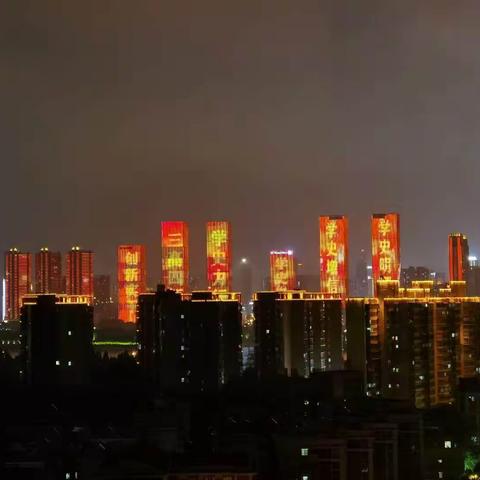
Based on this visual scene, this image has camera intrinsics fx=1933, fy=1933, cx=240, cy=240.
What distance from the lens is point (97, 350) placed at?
1312 inches

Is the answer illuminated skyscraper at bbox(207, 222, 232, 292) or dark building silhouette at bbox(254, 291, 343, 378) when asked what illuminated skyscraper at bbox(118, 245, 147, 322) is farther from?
dark building silhouette at bbox(254, 291, 343, 378)

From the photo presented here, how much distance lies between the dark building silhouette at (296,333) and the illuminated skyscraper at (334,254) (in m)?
0.59

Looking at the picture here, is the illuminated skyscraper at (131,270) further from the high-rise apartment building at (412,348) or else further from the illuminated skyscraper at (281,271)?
the high-rise apartment building at (412,348)

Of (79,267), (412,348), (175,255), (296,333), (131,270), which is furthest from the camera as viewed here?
(79,267)

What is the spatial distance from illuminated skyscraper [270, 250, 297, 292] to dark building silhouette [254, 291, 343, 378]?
154cm

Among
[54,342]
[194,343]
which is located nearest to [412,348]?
[194,343]

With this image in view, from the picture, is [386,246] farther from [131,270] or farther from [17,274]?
[17,274]

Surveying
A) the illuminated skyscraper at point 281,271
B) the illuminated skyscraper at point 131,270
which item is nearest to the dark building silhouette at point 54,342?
the illuminated skyscraper at point 281,271

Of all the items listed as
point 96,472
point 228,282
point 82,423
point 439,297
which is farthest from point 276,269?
point 96,472

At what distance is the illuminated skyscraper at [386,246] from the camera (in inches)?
1103

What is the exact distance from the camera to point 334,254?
28.6 m

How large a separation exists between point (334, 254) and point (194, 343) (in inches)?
147

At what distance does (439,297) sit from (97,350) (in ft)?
25.2

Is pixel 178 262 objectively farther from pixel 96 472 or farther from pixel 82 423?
pixel 96 472
